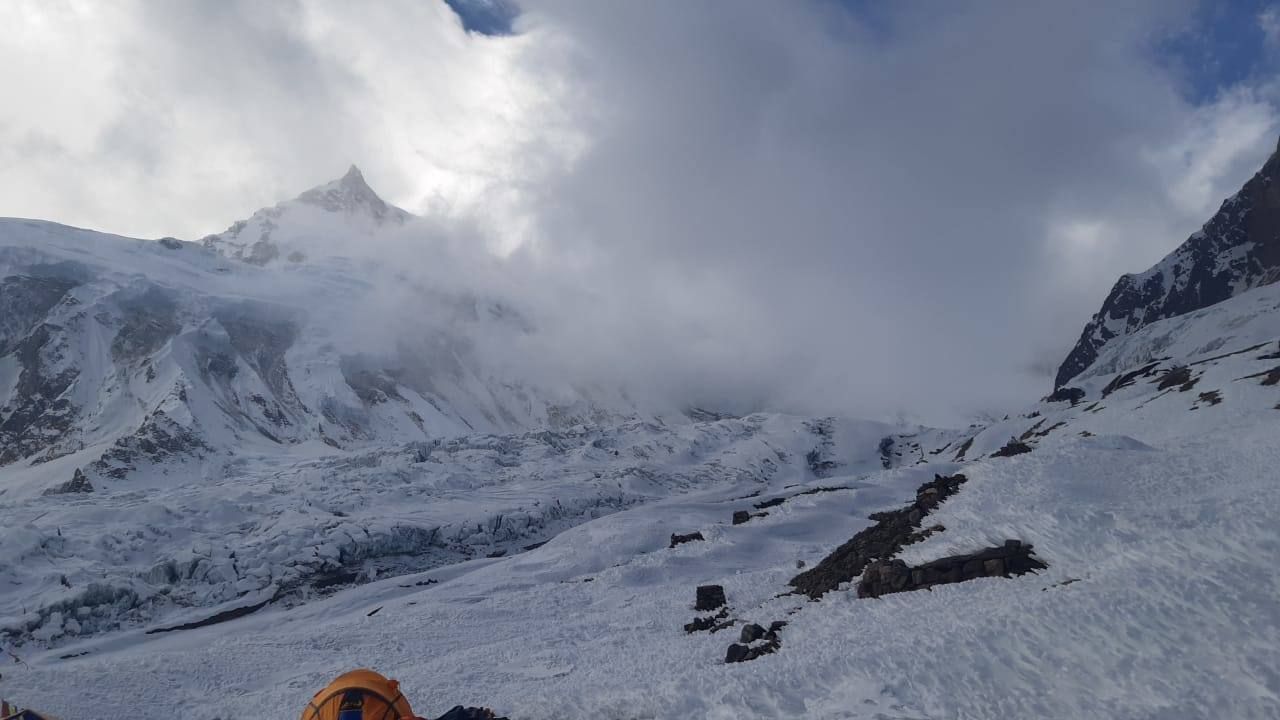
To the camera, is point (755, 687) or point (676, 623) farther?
point (676, 623)

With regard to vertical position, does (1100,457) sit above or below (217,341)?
below

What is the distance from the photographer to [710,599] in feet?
104

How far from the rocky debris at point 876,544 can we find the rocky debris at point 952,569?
2.45 m

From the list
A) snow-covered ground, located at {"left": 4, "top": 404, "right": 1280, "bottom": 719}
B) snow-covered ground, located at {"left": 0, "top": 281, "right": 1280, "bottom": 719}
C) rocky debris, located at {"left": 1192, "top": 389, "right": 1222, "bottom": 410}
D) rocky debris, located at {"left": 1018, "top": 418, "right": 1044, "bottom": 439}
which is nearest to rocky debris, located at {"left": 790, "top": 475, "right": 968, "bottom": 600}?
snow-covered ground, located at {"left": 0, "top": 281, "right": 1280, "bottom": 719}

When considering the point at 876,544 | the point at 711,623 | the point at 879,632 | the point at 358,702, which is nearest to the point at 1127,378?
the point at 876,544

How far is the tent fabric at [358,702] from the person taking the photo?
1142 centimetres

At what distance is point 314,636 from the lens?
36.3m

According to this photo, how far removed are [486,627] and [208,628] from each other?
29.0m

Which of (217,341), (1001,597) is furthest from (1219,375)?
(217,341)

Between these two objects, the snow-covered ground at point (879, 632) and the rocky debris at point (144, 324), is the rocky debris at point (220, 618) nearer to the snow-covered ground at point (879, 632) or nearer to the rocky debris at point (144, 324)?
the snow-covered ground at point (879, 632)

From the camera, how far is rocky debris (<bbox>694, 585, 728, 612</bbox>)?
3137 centimetres

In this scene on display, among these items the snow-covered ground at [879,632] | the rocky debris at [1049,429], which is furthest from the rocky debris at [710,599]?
the rocky debris at [1049,429]

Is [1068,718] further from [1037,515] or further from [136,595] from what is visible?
[136,595]

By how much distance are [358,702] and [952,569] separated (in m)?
17.2
